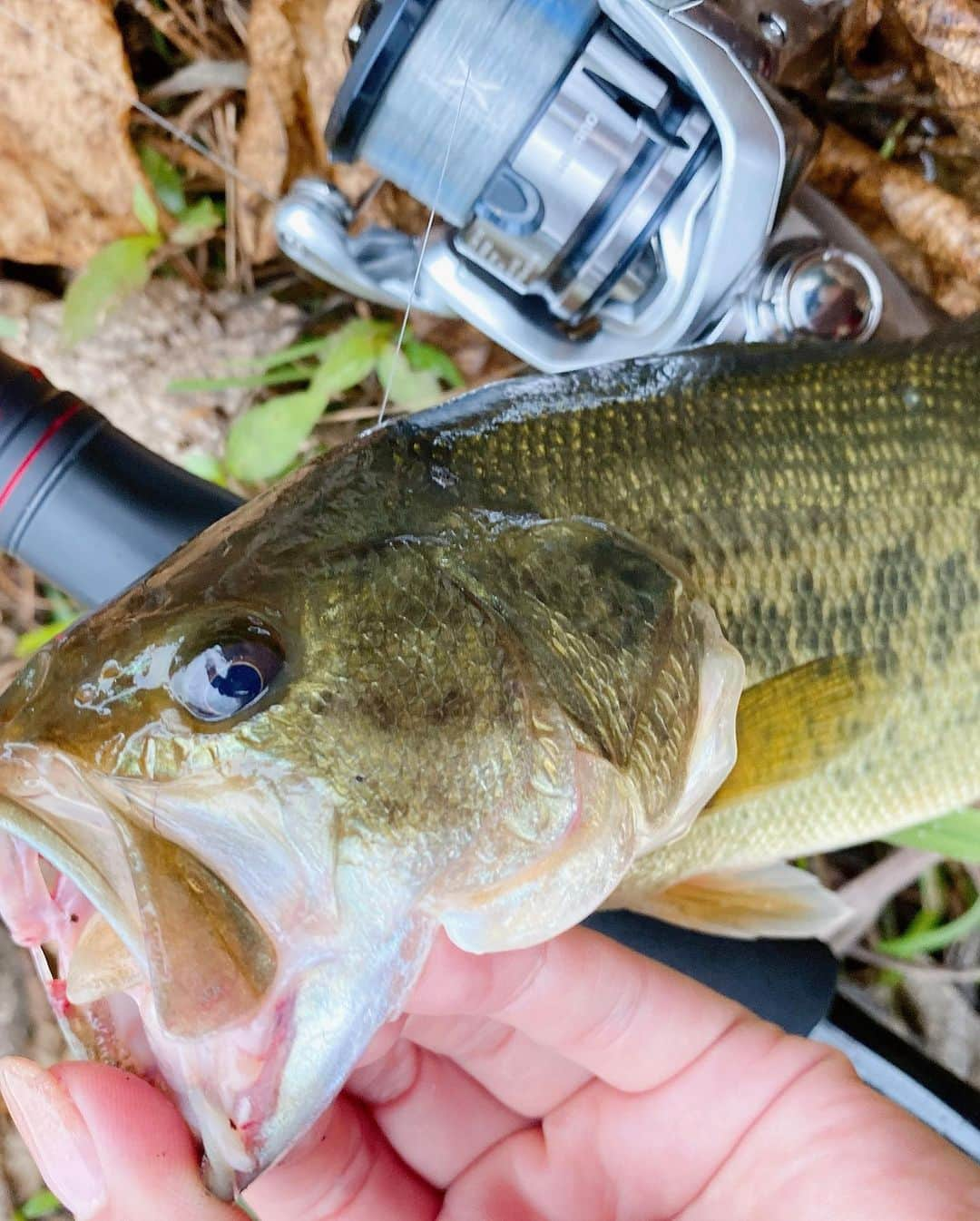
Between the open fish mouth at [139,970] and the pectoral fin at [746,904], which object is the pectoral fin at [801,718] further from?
the open fish mouth at [139,970]

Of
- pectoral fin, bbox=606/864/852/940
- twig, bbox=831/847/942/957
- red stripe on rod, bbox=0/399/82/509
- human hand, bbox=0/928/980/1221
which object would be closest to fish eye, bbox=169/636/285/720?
human hand, bbox=0/928/980/1221

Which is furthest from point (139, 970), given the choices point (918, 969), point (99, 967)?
point (918, 969)

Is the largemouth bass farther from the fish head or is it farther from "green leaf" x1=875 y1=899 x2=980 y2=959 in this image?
"green leaf" x1=875 y1=899 x2=980 y2=959

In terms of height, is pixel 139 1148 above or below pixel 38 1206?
above

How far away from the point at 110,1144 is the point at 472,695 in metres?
0.49

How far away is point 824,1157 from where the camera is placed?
1.01 m

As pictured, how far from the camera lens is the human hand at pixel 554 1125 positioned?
2.77 ft

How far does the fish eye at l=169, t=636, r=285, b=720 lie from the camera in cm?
80

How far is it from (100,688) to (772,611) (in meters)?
0.75

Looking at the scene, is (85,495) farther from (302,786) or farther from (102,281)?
(102,281)

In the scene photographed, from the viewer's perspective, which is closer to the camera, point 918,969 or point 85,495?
point 85,495

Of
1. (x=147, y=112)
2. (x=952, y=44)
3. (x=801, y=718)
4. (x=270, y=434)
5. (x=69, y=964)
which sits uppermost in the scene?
(x=952, y=44)

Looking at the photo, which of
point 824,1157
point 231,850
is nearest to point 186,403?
point 231,850

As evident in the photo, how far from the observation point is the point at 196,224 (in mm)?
1932
